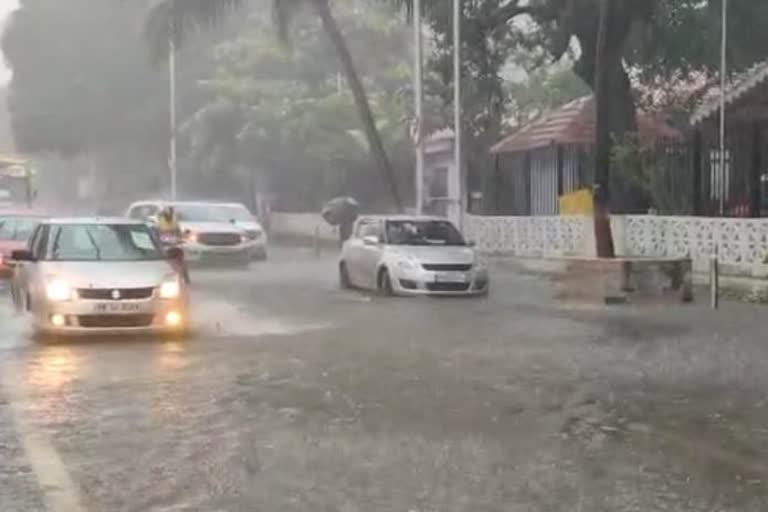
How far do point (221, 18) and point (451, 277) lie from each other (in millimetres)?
16899

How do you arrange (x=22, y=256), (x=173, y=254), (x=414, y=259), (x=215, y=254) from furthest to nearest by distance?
(x=215, y=254) < (x=414, y=259) < (x=173, y=254) < (x=22, y=256)

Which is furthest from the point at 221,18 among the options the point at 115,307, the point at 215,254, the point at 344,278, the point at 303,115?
the point at 115,307

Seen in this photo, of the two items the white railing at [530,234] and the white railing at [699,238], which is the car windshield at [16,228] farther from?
the white railing at [699,238]

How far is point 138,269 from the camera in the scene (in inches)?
591

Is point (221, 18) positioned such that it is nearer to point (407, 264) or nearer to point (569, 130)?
point (569, 130)

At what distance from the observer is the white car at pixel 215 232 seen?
32188mm

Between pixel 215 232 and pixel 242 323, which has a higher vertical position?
pixel 215 232

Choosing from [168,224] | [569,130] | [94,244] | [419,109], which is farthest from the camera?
[569,130]

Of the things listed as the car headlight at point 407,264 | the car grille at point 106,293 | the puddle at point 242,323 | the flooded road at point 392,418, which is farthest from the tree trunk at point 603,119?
the car grille at point 106,293

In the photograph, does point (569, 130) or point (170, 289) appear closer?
point (170, 289)

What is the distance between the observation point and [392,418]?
9.81m

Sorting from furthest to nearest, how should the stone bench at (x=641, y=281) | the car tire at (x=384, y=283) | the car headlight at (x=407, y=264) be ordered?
the car tire at (x=384, y=283) → the car headlight at (x=407, y=264) → the stone bench at (x=641, y=281)

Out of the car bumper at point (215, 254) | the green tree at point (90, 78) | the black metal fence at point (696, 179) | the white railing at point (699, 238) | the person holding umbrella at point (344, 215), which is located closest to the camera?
the white railing at point (699, 238)

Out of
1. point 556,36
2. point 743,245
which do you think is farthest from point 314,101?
point 743,245
